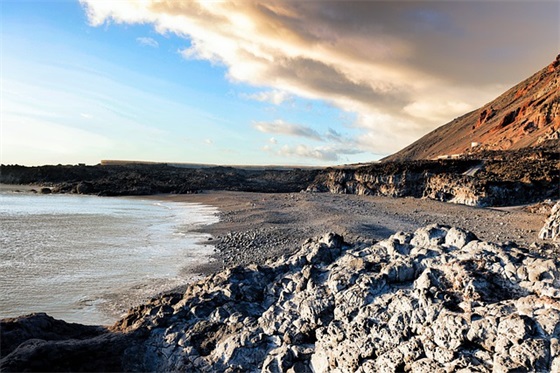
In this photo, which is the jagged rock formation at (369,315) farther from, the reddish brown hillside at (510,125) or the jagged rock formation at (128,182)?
the reddish brown hillside at (510,125)

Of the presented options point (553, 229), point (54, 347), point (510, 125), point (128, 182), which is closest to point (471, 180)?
point (553, 229)

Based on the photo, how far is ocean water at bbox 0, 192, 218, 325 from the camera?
10367 millimetres

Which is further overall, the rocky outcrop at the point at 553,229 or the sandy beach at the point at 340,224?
the sandy beach at the point at 340,224

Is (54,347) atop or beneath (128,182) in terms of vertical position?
beneath

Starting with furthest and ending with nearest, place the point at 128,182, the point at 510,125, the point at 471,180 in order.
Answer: the point at 510,125
the point at 128,182
the point at 471,180

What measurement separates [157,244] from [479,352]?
15961 mm

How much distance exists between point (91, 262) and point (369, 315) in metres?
12.9

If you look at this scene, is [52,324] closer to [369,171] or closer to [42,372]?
[42,372]

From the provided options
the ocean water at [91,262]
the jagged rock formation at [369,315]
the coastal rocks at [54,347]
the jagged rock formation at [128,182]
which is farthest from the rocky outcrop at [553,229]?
the jagged rock formation at [128,182]

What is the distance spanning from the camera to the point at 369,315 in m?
4.71

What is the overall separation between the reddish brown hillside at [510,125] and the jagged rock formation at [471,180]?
58.3ft

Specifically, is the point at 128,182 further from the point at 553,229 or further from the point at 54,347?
the point at 54,347

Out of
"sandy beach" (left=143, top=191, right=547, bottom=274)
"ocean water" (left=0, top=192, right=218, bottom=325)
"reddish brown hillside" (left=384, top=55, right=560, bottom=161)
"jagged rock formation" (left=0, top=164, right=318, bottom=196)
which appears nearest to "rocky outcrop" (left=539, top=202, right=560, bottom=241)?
"sandy beach" (left=143, top=191, right=547, bottom=274)

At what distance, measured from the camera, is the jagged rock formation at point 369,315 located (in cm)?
387
